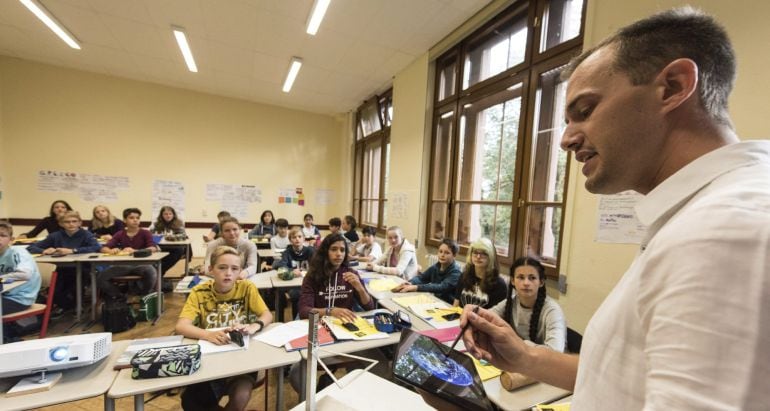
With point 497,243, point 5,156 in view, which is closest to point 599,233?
point 497,243

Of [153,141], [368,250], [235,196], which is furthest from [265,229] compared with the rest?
[153,141]

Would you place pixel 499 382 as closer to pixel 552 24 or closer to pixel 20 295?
pixel 552 24

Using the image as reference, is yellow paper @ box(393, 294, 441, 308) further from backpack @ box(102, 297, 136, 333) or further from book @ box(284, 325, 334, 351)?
backpack @ box(102, 297, 136, 333)

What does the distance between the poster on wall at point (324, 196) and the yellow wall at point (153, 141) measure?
0.10 metres

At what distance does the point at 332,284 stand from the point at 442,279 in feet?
3.83

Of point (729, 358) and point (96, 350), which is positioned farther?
point (96, 350)

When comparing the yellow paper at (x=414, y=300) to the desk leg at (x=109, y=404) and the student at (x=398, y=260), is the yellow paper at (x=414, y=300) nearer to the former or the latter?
the student at (x=398, y=260)

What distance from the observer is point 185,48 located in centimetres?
393

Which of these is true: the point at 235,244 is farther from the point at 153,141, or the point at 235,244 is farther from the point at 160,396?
the point at 153,141

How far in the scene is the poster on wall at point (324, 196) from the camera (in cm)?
708

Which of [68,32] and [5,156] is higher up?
[68,32]

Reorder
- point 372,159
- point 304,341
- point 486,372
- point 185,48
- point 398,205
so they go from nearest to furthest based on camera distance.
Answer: point 486,372 < point 304,341 < point 185,48 < point 398,205 < point 372,159

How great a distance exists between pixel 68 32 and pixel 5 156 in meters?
2.82

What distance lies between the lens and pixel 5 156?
473 centimetres
